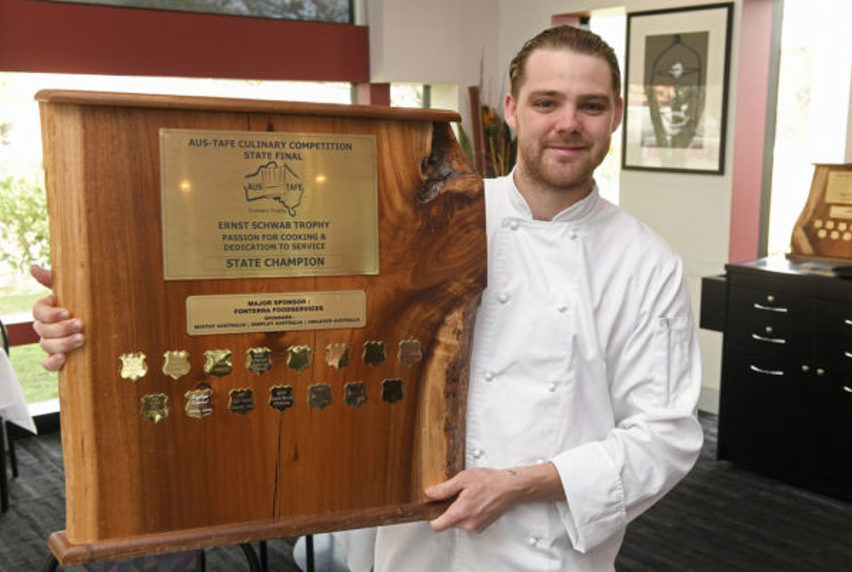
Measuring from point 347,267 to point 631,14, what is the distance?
14.8 feet

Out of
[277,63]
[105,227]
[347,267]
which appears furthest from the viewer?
[277,63]

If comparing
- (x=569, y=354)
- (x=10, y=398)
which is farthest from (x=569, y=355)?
(x=10, y=398)

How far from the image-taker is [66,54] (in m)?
4.54

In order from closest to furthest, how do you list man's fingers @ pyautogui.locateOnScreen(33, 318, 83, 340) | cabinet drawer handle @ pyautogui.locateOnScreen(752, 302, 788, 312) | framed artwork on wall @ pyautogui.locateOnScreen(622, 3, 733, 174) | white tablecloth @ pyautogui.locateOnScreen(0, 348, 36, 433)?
→ man's fingers @ pyautogui.locateOnScreen(33, 318, 83, 340) → white tablecloth @ pyautogui.locateOnScreen(0, 348, 36, 433) → cabinet drawer handle @ pyautogui.locateOnScreen(752, 302, 788, 312) → framed artwork on wall @ pyautogui.locateOnScreen(622, 3, 733, 174)

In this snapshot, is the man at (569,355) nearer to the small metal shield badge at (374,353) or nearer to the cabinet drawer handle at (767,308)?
the small metal shield badge at (374,353)

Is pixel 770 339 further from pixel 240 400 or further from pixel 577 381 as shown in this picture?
pixel 240 400

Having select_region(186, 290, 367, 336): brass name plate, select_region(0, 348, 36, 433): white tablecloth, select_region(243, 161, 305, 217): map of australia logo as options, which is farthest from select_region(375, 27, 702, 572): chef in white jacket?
select_region(0, 348, 36, 433): white tablecloth

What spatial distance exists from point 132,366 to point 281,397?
0.64ft

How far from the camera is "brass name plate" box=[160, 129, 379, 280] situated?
1128 millimetres

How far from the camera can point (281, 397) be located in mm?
1209

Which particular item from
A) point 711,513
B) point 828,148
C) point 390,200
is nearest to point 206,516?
point 390,200

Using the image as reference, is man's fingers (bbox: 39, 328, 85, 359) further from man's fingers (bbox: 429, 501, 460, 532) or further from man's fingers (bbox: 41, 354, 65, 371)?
man's fingers (bbox: 429, 501, 460, 532)

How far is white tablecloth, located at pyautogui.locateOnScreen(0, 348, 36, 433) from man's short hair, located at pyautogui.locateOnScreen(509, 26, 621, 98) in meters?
2.98

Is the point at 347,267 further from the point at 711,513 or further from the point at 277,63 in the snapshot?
the point at 277,63
